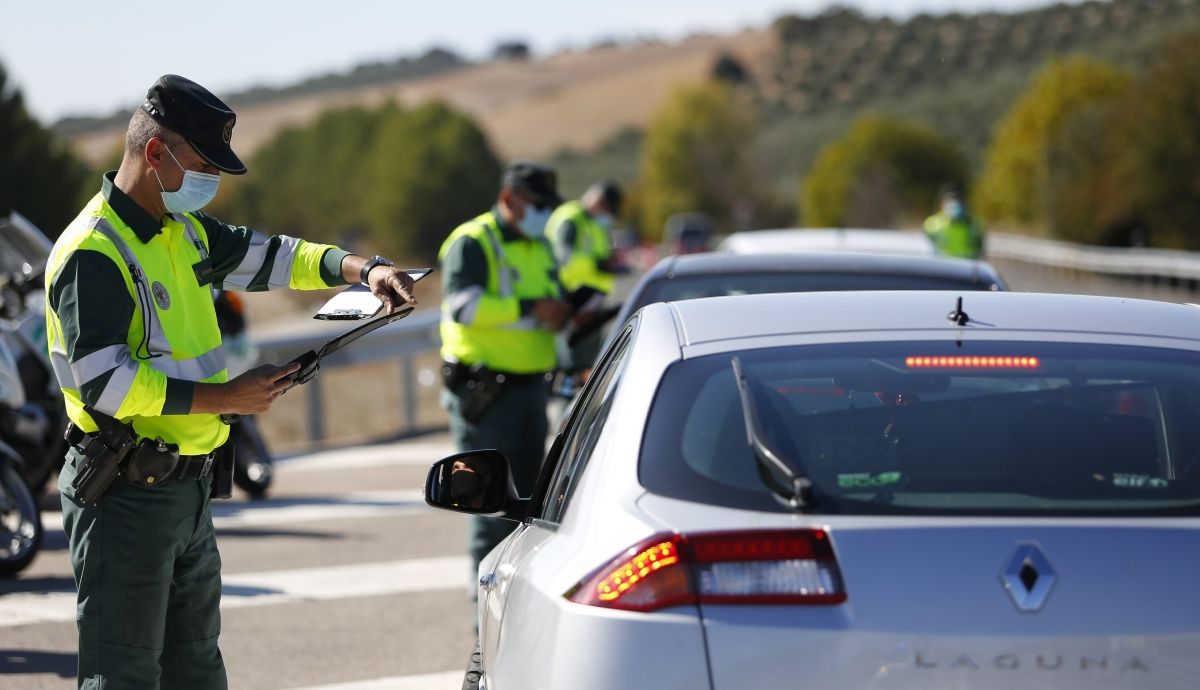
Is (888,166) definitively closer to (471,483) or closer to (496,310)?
(496,310)

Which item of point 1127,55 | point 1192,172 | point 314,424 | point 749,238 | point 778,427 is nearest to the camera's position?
point 778,427

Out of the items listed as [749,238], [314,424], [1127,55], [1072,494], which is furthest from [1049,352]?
[1127,55]

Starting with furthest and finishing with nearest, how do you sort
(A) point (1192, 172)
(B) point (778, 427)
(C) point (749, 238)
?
(A) point (1192, 172) < (C) point (749, 238) < (B) point (778, 427)

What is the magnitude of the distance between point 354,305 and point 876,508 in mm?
1942

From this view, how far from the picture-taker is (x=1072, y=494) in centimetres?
315

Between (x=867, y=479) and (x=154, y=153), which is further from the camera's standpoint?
(x=154, y=153)

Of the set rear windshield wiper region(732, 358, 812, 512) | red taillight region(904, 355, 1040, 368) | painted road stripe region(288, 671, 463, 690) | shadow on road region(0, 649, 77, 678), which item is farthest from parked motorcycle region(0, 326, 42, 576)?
red taillight region(904, 355, 1040, 368)

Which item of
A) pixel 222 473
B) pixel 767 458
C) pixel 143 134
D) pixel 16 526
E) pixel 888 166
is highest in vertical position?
pixel 888 166

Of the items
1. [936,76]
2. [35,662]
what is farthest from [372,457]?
[936,76]

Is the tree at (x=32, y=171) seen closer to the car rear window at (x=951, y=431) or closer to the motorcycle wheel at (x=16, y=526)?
the motorcycle wheel at (x=16, y=526)

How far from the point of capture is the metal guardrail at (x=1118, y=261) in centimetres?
3183

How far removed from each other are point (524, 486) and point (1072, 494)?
4.82m

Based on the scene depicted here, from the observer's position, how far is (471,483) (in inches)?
172

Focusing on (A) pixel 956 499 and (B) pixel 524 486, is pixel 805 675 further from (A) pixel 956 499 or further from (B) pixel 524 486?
(B) pixel 524 486
